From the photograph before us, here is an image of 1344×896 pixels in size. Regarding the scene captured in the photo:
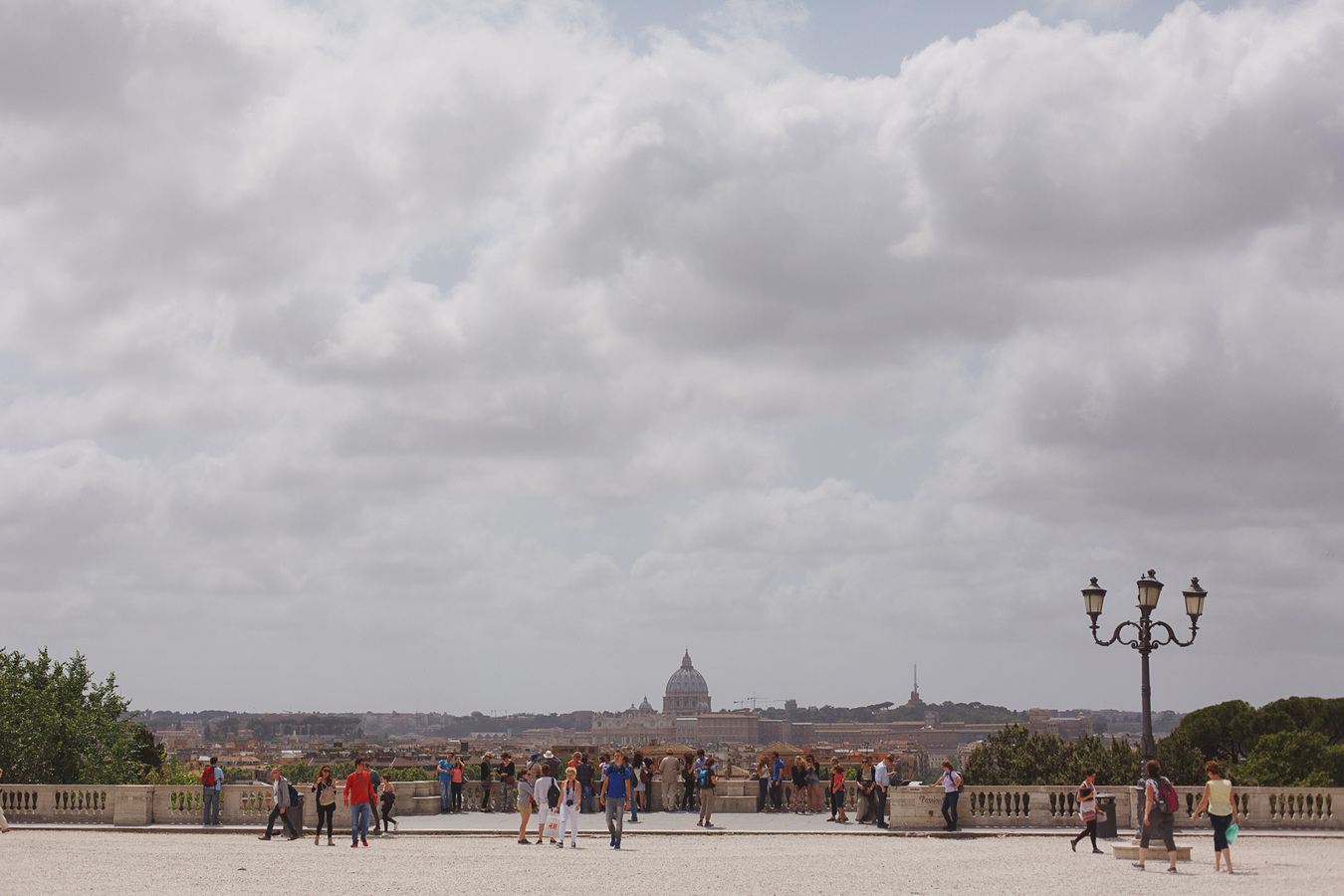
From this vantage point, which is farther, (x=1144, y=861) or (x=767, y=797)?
(x=767, y=797)

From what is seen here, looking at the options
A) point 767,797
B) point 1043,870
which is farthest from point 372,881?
point 767,797

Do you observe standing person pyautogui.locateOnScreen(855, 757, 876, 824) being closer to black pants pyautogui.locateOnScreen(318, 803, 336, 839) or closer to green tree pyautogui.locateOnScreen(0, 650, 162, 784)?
black pants pyautogui.locateOnScreen(318, 803, 336, 839)

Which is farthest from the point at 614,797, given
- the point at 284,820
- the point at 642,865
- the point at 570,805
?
the point at 284,820

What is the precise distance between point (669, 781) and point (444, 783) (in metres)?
4.61

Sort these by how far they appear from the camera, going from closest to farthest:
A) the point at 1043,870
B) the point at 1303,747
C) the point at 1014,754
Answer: the point at 1043,870, the point at 1014,754, the point at 1303,747

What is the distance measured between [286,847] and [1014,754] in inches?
826

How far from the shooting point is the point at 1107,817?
26.6 m

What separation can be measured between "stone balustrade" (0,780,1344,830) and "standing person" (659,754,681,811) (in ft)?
16.2

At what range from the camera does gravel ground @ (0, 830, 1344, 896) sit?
19578 mm

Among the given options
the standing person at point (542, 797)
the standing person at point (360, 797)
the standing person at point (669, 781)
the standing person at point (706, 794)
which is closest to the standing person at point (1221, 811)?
the standing person at point (542, 797)

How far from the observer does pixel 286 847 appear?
2595 centimetres

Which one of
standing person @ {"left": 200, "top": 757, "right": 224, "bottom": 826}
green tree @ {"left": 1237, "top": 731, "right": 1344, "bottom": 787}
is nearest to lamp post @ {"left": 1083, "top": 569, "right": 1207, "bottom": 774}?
standing person @ {"left": 200, "top": 757, "right": 224, "bottom": 826}

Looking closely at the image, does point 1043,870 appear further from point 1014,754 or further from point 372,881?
point 1014,754

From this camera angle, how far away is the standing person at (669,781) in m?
34.3
